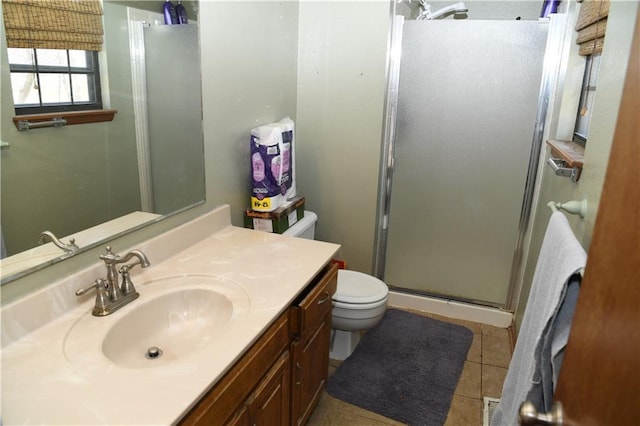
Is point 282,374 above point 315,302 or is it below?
below

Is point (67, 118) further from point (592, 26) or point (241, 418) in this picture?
point (592, 26)

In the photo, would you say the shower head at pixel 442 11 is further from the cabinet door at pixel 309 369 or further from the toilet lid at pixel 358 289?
the cabinet door at pixel 309 369

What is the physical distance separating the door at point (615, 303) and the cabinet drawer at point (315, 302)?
90 cm

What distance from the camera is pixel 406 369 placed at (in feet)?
7.66

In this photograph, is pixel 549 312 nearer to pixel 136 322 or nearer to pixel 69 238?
pixel 136 322

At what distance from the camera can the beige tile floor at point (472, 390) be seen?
6.51ft

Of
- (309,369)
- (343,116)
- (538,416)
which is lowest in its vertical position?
(309,369)

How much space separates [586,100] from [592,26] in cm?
41

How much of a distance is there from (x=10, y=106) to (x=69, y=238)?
0.39 m

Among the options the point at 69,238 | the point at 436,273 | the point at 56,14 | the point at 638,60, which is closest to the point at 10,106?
the point at 56,14

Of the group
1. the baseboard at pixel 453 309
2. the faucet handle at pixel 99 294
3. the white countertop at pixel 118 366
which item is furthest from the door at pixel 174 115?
the baseboard at pixel 453 309

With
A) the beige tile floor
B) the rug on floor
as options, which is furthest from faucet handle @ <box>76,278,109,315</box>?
the rug on floor

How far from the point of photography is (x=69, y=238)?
4.27 ft

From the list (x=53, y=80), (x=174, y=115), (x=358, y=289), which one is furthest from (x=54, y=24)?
(x=358, y=289)
